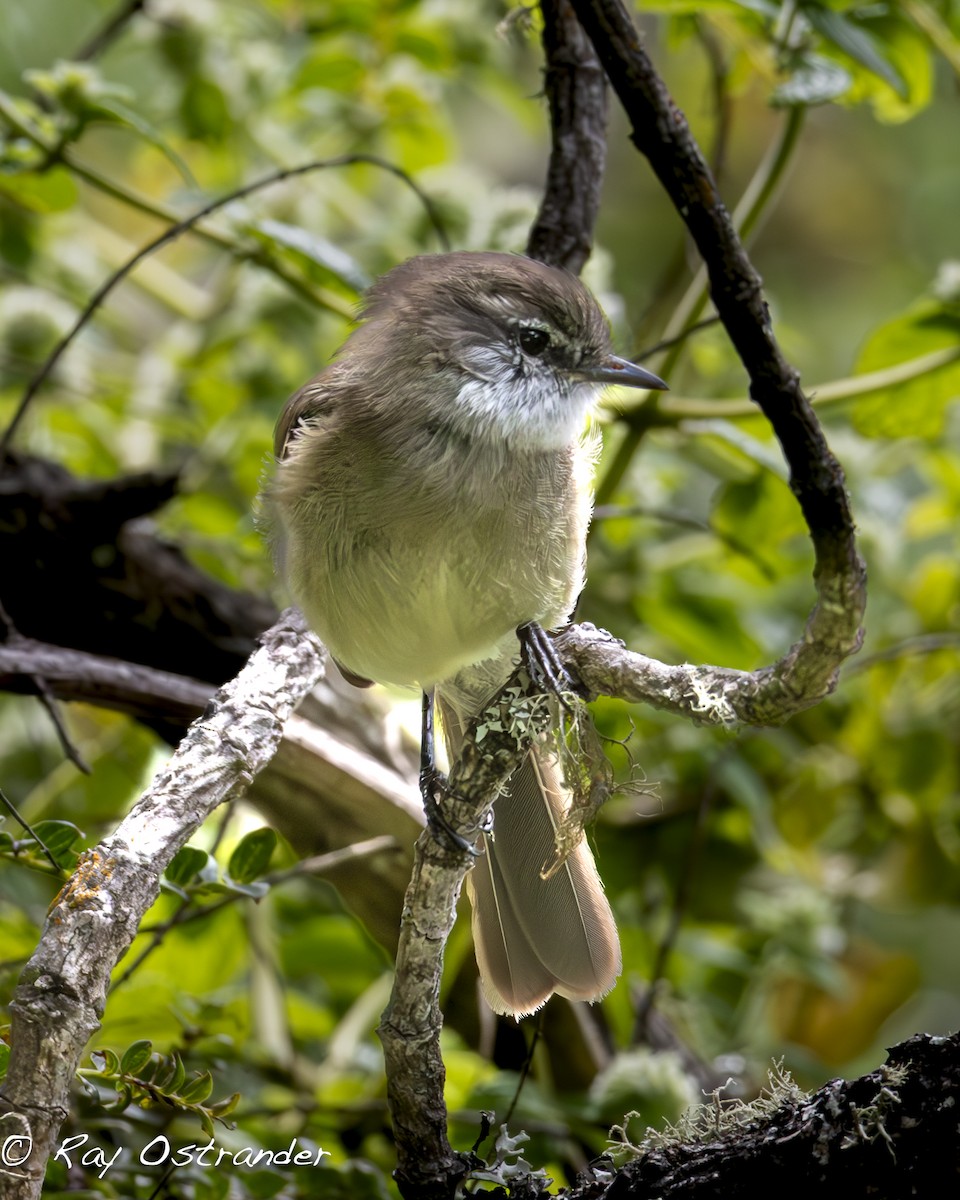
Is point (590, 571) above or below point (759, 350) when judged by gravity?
above

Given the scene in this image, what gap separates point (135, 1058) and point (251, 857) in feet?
1.25

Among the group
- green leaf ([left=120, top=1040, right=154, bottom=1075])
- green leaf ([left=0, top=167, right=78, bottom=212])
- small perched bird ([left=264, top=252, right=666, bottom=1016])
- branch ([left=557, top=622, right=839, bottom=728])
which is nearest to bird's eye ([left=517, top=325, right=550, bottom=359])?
small perched bird ([left=264, top=252, right=666, bottom=1016])

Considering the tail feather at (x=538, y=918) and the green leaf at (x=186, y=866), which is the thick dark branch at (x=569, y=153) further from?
the green leaf at (x=186, y=866)

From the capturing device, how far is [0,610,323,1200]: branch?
3.91 feet

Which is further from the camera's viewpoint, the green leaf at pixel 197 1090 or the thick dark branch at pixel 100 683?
the thick dark branch at pixel 100 683

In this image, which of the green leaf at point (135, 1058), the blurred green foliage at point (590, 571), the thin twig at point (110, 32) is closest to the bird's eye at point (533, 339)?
the blurred green foliage at point (590, 571)

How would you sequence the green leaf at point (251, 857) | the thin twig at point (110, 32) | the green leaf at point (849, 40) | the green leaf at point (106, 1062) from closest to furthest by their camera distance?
the green leaf at point (106, 1062)
the green leaf at point (251, 857)
the green leaf at point (849, 40)
the thin twig at point (110, 32)

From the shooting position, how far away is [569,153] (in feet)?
8.06

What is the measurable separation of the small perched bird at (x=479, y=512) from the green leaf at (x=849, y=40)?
2.51 ft

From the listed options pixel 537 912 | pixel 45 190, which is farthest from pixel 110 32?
pixel 537 912

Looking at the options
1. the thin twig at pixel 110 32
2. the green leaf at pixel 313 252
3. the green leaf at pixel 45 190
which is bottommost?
the green leaf at pixel 313 252

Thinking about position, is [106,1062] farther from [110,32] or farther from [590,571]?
[110,32]

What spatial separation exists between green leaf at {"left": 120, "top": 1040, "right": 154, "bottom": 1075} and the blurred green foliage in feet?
0.90

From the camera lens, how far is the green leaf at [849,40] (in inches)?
91.4
